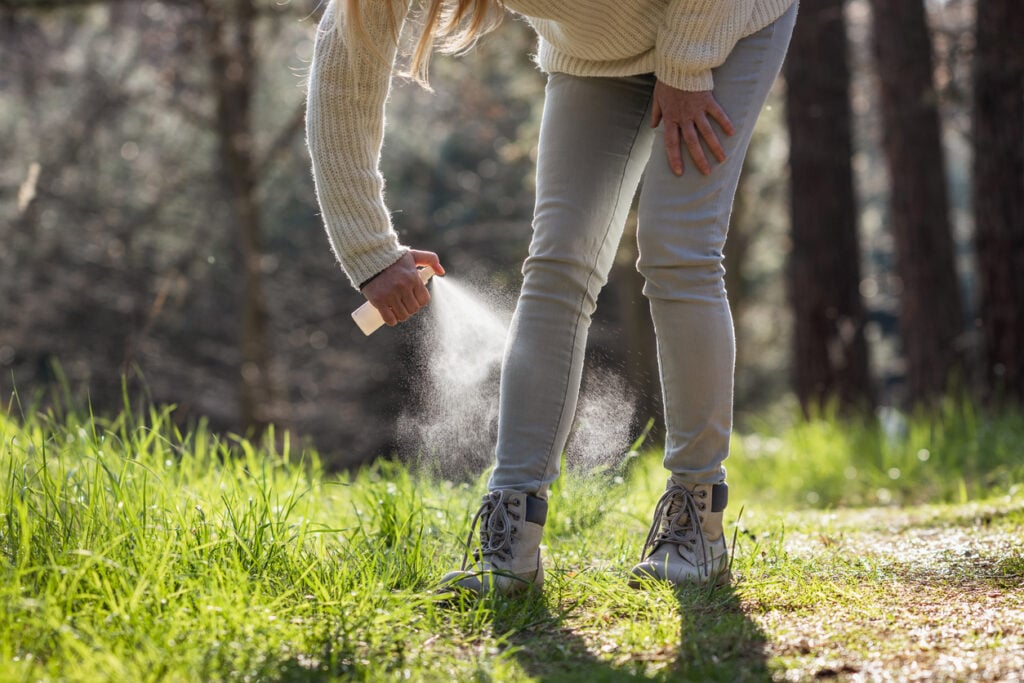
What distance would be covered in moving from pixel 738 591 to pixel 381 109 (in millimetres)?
1178

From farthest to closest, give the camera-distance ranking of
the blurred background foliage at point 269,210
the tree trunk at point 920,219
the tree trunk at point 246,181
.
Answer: the tree trunk at point 246,181, the blurred background foliage at point 269,210, the tree trunk at point 920,219

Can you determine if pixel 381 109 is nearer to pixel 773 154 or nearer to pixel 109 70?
pixel 109 70

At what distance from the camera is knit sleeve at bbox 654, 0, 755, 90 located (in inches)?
79.0

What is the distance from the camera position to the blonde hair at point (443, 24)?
1.99 meters

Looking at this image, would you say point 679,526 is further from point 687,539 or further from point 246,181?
point 246,181

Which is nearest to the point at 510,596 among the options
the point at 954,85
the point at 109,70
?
the point at 954,85

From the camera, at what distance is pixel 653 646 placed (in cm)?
171

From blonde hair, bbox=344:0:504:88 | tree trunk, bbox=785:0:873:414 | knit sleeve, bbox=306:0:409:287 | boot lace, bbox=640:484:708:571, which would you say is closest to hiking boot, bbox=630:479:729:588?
boot lace, bbox=640:484:708:571

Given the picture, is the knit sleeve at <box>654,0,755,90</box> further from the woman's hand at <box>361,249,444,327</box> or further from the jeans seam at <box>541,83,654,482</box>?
the woman's hand at <box>361,249,444,327</box>

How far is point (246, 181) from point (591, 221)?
861 centimetres

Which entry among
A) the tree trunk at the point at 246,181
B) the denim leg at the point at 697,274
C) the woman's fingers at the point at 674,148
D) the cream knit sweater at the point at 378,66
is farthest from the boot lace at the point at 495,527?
the tree trunk at the point at 246,181

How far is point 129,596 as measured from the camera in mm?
1709

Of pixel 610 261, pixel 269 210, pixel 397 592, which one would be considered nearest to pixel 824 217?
pixel 610 261

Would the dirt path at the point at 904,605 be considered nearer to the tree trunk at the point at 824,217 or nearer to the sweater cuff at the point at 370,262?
the sweater cuff at the point at 370,262
